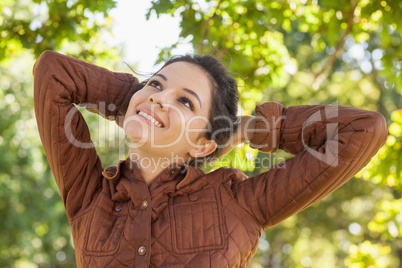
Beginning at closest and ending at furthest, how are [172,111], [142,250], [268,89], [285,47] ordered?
[142,250] < [172,111] < [285,47] < [268,89]

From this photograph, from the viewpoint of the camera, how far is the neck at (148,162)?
6.45 ft

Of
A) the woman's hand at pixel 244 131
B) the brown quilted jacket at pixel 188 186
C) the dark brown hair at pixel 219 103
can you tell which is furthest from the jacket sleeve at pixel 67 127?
the woman's hand at pixel 244 131

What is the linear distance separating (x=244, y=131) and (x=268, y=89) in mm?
10871

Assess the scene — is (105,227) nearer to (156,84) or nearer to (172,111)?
(172,111)

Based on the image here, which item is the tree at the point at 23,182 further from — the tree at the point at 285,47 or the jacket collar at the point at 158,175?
the jacket collar at the point at 158,175

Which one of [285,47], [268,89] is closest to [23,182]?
[268,89]

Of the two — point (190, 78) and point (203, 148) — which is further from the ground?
point (190, 78)

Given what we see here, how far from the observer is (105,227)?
1.83 meters

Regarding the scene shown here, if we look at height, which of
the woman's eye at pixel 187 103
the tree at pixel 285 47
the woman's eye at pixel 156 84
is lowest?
the tree at pixel 285 47

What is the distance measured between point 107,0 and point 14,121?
28.4ft

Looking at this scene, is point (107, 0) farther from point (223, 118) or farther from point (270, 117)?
point (270, 117)

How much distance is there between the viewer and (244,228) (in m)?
1.83

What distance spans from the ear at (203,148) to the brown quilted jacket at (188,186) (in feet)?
0.38

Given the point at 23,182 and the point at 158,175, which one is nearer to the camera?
the point at 158,175
